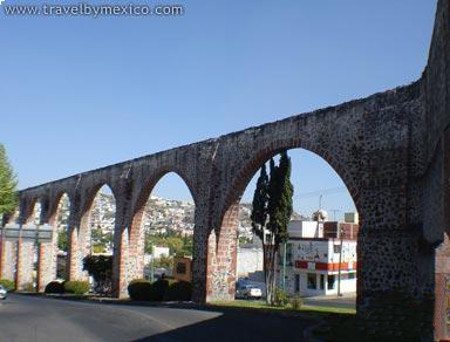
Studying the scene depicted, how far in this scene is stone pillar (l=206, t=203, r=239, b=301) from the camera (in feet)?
64.8

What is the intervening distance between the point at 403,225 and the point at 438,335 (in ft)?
14.3

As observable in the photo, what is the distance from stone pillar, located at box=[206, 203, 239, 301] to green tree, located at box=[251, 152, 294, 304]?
901 millimetres

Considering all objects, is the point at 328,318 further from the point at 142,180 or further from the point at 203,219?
the point at 142,180

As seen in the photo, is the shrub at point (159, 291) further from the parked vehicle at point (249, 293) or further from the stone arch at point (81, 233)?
the parked vehicle at point (249, 293)

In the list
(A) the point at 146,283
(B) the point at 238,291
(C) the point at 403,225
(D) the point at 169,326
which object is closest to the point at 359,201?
(C) the point at 403,225

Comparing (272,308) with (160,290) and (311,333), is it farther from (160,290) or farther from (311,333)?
(160,290)

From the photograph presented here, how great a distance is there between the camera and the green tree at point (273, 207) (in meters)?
19.5

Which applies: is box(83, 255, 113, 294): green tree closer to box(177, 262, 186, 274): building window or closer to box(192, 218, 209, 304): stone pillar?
box(177, 262, 186, 274): building window

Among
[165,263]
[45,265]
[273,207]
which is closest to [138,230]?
[273,207]

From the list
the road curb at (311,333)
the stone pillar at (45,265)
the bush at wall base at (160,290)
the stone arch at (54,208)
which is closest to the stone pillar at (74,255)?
the stone arch at (54,208)

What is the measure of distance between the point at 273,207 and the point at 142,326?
764cm

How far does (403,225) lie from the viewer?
1302cm

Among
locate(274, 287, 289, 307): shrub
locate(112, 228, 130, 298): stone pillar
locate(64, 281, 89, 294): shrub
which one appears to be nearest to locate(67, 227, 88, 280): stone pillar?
locate(64, 281, 89, 294): shrub

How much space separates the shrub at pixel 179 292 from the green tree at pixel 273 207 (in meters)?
4.27
